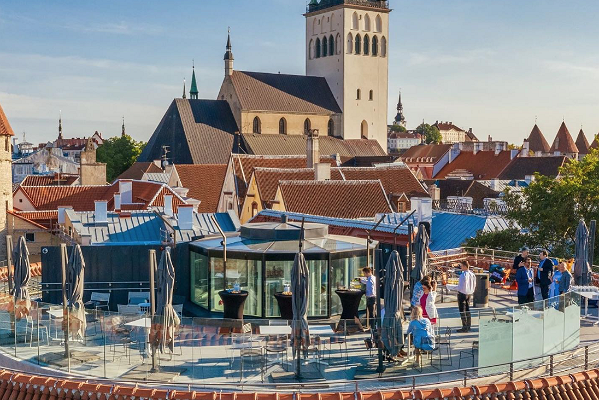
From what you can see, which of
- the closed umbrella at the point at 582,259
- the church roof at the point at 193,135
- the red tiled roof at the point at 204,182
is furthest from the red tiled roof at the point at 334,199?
the church roof at the point at 193,135

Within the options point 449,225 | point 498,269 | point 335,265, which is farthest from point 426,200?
point 335,265

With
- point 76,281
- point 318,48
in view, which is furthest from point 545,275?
point 318,48

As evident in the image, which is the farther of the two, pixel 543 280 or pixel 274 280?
pixel 543 280

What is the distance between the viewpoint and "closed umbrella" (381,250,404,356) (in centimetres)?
1562

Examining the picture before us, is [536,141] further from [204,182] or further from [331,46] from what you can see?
[204,182]

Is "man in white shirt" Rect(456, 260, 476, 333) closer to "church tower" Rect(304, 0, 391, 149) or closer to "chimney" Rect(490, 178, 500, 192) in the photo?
"chimney" Rect(490, 178, 500, 192)

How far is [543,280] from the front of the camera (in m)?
19.7

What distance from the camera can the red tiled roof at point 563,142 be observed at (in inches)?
4653

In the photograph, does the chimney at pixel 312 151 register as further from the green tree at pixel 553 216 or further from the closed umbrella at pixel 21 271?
the closed umbrella at pixel 21 271

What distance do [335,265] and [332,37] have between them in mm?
73617

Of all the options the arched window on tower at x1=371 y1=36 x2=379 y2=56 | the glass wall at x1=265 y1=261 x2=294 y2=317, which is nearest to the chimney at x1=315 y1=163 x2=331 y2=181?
the glass wall at x1=265 y1=261 x2=294 y2=317

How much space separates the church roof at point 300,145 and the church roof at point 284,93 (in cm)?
332

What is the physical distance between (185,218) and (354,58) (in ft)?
216

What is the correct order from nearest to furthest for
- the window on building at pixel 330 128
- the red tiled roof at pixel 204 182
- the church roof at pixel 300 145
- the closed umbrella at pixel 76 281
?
the closed umbrella at pixel 76 281
the red tiled roof at pixel 204 182
the church roof at pixel 300 145
the window on building at pixel 330 128
